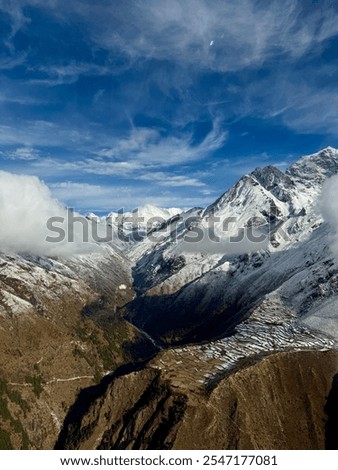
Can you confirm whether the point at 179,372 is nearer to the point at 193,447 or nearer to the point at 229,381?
the point at 229,381

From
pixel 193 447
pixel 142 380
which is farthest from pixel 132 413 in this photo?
pixel 193 447

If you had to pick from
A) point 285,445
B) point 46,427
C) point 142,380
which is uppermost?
point 142,380

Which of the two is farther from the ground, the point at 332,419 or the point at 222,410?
the point at 222,410

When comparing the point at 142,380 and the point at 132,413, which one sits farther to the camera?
the point at 142,380

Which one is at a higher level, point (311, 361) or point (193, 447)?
point (311, 361)

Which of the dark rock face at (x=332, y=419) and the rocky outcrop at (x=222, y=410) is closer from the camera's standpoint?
the rocky outcrop at (x=222, y=410)

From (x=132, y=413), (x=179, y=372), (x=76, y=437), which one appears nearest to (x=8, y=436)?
(x=76, y=437)

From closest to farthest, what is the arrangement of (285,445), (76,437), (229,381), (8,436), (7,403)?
(285,445), (229,381), (76,437), (8,436), (7,403)

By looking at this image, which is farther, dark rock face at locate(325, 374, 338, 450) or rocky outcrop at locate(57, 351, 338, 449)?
dark rock face at locate(325, 374, 338, 450)

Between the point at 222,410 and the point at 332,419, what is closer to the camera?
the point at 222,410
